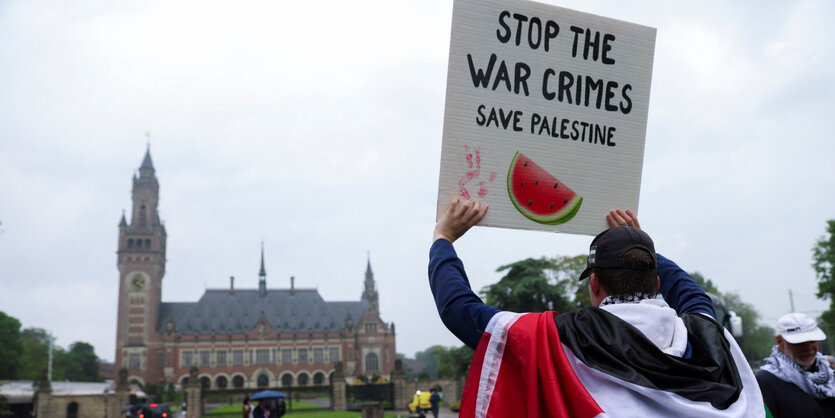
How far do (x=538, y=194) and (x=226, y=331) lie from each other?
8531 centimetres

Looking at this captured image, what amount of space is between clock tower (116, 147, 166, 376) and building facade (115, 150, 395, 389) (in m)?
0.12

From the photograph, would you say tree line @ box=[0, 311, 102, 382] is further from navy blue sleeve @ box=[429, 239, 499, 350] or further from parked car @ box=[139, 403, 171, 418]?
navy blue sleeve @ box=[429, 239, 499, 350]

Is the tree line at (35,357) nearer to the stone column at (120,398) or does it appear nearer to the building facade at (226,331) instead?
the building facade at (226,331)

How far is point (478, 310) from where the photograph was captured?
1.63 metres

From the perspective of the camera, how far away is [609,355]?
1450mm

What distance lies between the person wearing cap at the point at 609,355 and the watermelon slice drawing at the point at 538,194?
0.60 metres

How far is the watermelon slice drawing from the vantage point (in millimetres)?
2279

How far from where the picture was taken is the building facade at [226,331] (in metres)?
78.6

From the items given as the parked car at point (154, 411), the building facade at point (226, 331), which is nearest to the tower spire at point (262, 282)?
the building facade at point (226, 331)

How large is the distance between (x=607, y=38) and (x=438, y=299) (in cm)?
136

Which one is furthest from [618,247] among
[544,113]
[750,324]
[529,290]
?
[750,324]

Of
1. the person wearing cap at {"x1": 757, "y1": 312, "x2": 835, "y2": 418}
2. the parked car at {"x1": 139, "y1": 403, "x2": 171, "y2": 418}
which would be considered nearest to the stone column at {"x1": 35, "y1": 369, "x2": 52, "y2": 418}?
the parked car at {"x1": 139, "y1": 403, "x2": 171, "y2": 418}

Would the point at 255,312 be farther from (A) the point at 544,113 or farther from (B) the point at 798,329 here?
(A) the point at 544,113

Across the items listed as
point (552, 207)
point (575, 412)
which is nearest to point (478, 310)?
point (575, 412)
